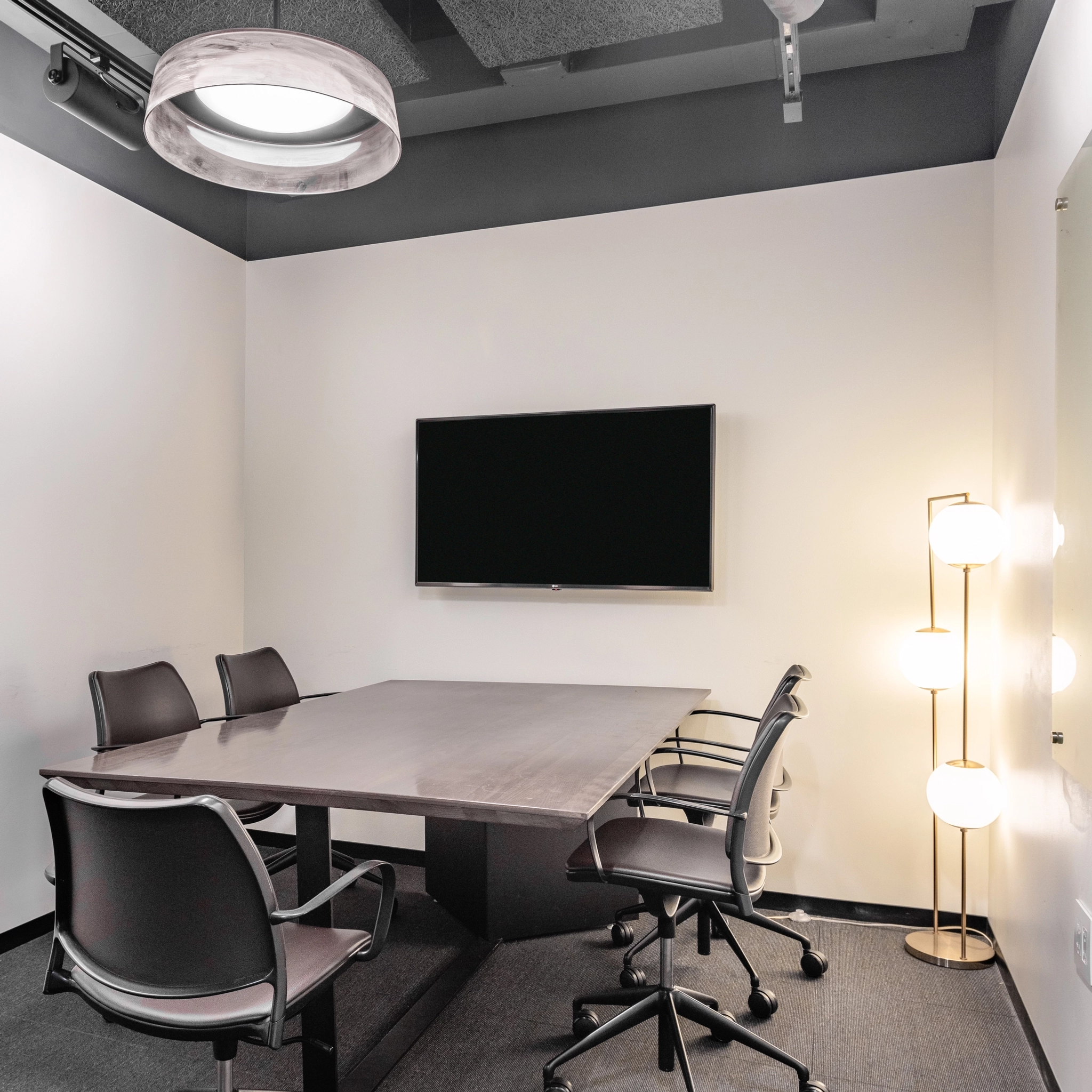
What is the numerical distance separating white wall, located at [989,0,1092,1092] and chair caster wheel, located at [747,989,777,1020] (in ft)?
2.47

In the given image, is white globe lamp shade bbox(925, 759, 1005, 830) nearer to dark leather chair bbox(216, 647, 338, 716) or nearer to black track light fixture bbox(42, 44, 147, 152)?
dark leather chair bbox(216, 647, 338, 716)

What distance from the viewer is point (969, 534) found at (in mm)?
3104

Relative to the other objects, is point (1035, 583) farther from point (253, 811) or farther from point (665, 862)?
point (253, 811)

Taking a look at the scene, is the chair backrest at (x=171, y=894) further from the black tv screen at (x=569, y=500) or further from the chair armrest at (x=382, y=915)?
the black tv screen at (x=569, y=500)

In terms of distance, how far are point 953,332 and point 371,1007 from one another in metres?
3.32

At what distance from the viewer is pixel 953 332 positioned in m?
3.56

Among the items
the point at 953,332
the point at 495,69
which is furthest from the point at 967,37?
the point at 495,69

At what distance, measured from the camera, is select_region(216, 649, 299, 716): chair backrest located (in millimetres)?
3641

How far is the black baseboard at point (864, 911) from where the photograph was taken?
3.50 m

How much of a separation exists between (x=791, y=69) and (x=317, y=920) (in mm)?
3241

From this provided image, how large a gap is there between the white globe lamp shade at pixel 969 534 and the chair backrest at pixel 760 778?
3.80 ft

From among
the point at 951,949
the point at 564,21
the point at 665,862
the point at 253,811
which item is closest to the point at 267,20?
the point at 564,21

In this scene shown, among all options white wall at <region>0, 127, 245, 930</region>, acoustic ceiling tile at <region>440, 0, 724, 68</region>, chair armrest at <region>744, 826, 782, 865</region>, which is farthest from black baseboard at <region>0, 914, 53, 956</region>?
acoustic ceiling tile at <region>440, 0, 724, 68</region>

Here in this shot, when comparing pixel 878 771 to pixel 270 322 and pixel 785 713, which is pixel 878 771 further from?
pixel 270 322
